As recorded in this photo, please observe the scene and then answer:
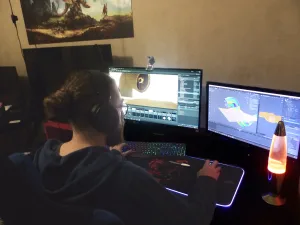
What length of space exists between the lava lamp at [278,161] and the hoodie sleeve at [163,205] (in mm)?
332

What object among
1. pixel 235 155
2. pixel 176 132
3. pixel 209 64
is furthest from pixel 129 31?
pixel 235 155

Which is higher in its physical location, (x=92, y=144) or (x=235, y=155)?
(x=92, y=144)

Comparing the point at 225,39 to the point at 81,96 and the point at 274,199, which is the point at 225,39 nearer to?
the point at 274,199

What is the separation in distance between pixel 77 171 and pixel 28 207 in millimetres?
190

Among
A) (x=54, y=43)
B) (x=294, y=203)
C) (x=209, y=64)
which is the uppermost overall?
(x=54, y=43)

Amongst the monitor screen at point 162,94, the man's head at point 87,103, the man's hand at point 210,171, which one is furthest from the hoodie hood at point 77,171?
the monitor screen at point 162,94

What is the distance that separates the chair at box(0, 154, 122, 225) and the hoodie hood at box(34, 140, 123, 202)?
0.09 metres

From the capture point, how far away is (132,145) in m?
1.51

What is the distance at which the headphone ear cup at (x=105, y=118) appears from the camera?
855 millimetres

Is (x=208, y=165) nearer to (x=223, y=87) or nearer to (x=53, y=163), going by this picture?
(x=223, y=87)

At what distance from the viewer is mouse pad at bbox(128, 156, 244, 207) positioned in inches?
42.4

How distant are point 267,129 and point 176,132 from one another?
55 centimetres

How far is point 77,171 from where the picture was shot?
0.76 m

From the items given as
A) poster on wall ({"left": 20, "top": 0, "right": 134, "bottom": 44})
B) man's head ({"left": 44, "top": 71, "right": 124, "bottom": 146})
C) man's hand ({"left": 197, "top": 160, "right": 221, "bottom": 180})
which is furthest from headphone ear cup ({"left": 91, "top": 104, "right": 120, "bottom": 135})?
poster on wall ({"left": 20, "top": 0, "right": 134, "bottom": 44})
